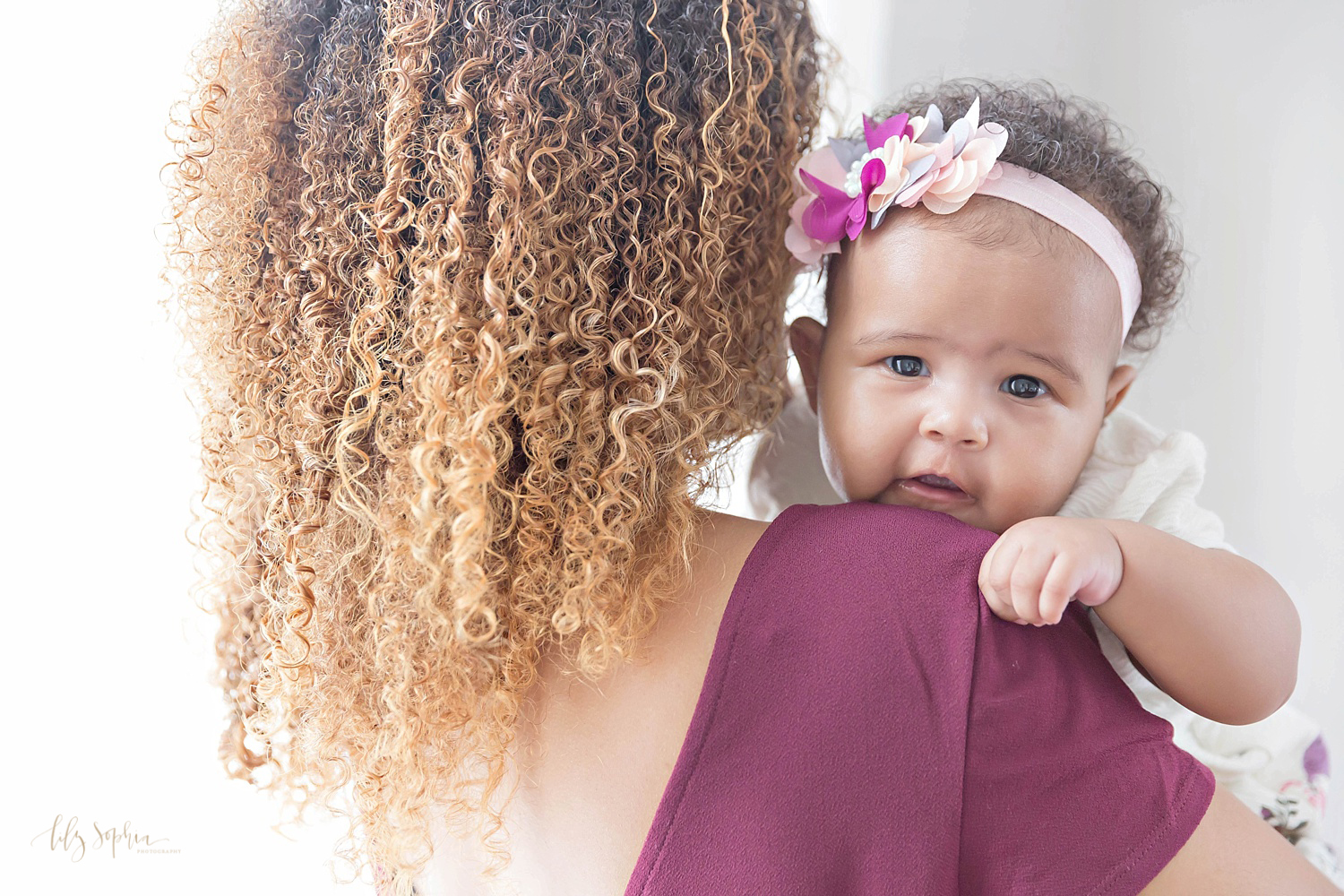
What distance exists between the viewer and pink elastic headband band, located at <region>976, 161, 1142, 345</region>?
1.06 m

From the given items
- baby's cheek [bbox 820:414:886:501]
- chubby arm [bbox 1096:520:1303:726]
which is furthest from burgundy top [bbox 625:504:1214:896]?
baby's cheek [bbox 820:414:886:501]

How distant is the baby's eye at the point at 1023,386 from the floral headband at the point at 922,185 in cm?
18

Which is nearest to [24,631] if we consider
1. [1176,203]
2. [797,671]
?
[797,671]

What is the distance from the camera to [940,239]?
1.05 m

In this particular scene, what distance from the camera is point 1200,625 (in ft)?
2.75

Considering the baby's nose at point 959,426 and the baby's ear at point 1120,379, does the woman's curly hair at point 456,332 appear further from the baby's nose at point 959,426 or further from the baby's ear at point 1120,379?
the baby's ear at point 1120,379

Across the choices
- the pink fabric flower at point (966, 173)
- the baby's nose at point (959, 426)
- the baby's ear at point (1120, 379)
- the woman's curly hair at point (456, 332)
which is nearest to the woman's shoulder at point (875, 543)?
the woman's curly hair at point (456, 332)

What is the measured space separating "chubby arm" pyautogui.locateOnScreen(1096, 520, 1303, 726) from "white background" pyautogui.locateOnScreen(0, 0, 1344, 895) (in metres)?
0.81

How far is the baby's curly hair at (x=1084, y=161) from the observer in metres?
1.12

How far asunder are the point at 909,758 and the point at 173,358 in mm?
1030

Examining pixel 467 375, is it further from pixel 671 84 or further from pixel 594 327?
pixel 671 84

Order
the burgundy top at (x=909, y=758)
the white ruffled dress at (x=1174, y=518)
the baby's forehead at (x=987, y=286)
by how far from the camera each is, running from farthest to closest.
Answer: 1. the white ruffled dress at (x=1174, y=518)
2. the baby's forehead at (x=987, y=286)
3. the burgundy top at (x=909, y=758)

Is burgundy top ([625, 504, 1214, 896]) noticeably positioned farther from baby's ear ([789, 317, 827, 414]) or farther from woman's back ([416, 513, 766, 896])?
baby's ear ([789, 317, 827, 414])

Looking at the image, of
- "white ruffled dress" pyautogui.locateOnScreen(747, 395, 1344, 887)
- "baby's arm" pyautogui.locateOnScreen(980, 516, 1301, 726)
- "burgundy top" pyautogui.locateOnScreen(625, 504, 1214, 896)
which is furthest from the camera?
"white ruffled dress" pyautogui.locateOnScreen(747, 395, 1344, 887)
